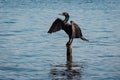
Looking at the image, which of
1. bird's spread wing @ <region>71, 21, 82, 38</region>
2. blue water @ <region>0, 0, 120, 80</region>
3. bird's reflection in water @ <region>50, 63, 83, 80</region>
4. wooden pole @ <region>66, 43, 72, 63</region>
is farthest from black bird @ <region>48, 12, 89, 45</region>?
blue water @ <region>0, 0, 120, 80</region>

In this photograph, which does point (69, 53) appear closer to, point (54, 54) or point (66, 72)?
point (66, 72)

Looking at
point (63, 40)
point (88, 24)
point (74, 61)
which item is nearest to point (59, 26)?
point (74, 61)

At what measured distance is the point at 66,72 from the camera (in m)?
18.8

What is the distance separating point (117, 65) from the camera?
20.4 meters

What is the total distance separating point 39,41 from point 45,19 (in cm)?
1585

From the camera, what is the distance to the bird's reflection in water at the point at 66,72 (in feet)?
58.5

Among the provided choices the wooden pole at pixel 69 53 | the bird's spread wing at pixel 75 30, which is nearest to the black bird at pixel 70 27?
the bird's spread wing at pixel 75 30

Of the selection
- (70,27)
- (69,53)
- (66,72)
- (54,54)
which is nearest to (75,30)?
(70,27)

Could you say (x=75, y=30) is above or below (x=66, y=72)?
above

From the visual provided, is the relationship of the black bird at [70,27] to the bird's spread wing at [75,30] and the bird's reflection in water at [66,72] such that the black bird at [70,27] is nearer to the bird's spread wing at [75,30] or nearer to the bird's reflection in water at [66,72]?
the bird's spread wing at [75,30]

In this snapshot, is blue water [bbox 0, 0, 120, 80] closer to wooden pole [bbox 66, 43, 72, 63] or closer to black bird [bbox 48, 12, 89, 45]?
wooden pole [bbox 66, 43, 72, 63]

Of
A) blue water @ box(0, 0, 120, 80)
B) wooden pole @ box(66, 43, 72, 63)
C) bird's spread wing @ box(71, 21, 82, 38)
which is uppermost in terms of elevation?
bird's spread wing @ box(71, 21, 82, 38)

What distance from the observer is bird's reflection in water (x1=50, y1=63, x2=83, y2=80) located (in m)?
17.8

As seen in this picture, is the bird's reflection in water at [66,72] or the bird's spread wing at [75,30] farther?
the bird's spread wing at [75,30]
